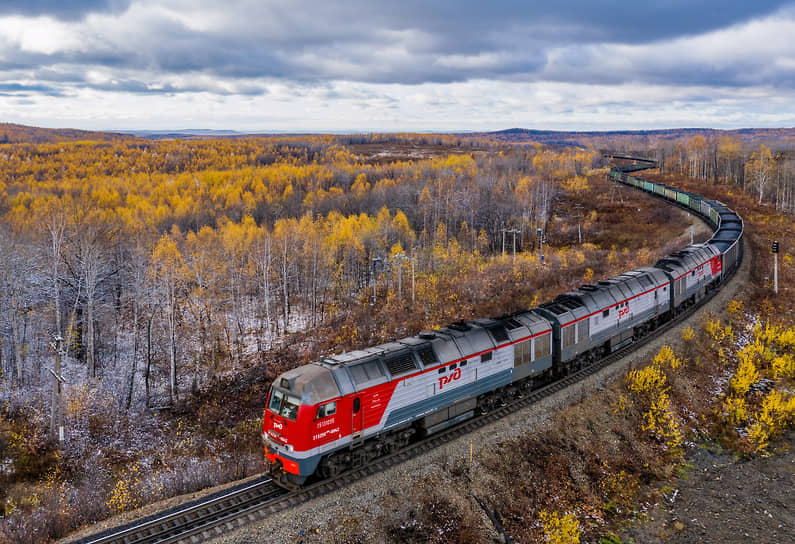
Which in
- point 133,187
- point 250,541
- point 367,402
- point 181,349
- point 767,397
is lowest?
point 181,349

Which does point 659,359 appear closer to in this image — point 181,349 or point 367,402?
point 367,402

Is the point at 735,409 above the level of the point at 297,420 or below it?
below

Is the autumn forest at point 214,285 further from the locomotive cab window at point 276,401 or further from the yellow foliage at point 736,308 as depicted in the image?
the yellow foliage at point 736,308

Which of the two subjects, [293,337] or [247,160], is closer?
[293,337]

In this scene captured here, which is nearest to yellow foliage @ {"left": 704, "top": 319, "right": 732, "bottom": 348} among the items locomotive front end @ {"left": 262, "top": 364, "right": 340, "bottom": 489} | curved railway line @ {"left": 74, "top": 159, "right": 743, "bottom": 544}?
curved railway line @ {"left": 74, "top": 159, "right": 743, "bottom": 544}

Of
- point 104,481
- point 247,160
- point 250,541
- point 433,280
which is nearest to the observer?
point 250,541

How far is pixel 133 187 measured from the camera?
108688 mm

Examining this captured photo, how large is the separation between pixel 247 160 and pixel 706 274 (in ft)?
523

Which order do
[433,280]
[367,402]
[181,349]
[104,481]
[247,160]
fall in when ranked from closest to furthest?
1. [367,402]
2. [104,481]
3. [181,349]
4. [433,280]
5. [247,160]

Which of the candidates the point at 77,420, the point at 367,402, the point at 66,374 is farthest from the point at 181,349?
the point at 367,402

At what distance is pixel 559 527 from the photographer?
1966 centimetres

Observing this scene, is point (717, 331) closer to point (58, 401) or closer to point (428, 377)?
point (428, 377)

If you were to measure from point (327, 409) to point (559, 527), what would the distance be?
10631 millimetres

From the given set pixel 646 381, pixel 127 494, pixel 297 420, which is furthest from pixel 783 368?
pixel 127 494
